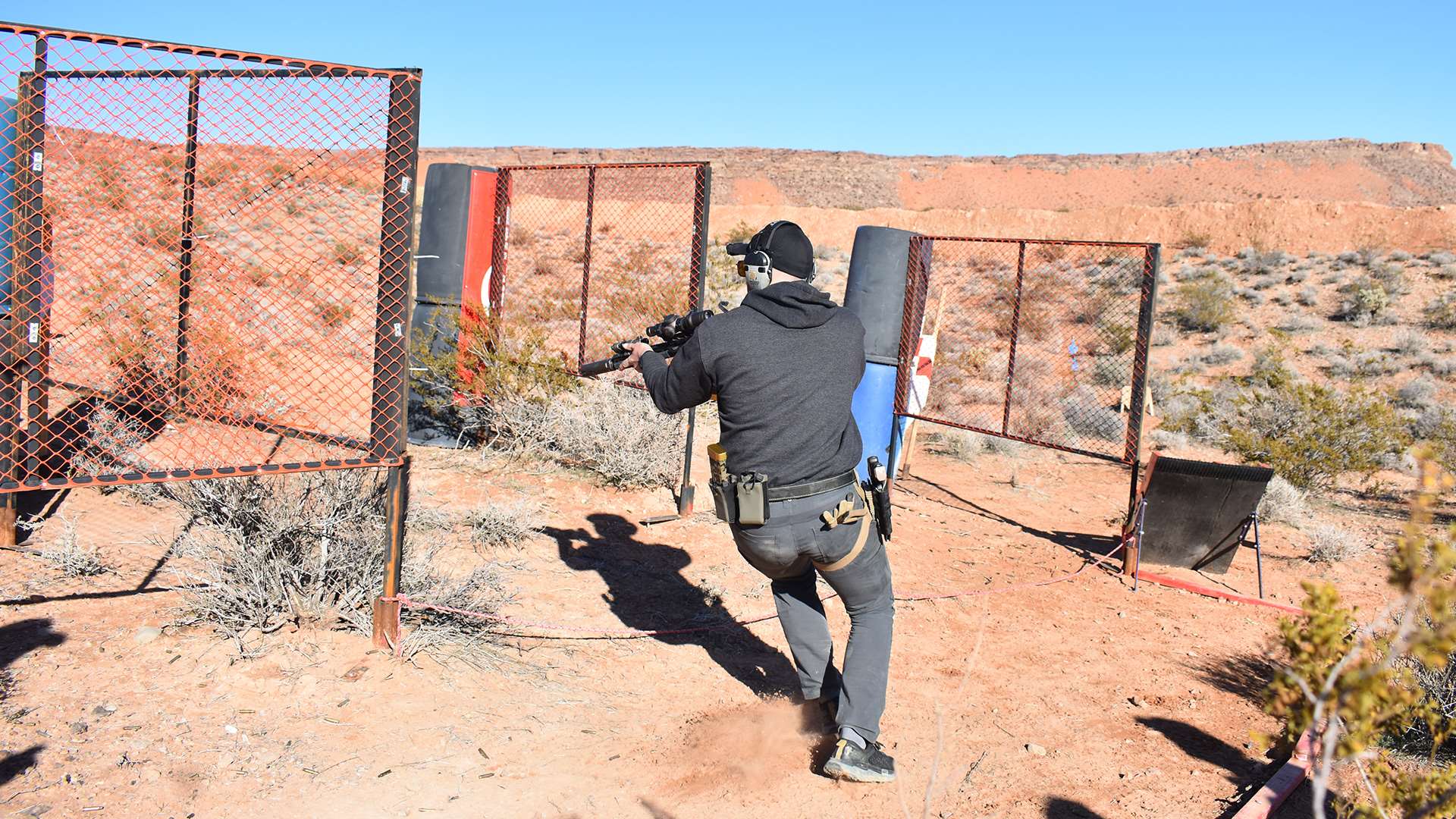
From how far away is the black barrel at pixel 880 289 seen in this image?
7492mm

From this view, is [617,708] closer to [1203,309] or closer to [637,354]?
[637,354]

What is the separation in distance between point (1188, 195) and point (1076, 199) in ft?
19.4

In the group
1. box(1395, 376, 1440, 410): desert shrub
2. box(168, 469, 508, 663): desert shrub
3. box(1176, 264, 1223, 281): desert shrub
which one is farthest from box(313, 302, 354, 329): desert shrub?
box(1176, 264, 1223, 281): desert shrub

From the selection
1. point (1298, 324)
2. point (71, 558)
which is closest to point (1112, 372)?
point (1298, 324)

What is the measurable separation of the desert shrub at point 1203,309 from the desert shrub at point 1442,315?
3.51 metres

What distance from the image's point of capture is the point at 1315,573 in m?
7.24

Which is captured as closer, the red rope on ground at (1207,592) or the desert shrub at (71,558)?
the desert shrub at (71,558)

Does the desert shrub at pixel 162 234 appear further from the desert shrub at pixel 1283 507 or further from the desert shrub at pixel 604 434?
the desert shrub at pixel 1283 507

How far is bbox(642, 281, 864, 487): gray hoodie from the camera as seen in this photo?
3482mm

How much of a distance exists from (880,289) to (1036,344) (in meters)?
14.6

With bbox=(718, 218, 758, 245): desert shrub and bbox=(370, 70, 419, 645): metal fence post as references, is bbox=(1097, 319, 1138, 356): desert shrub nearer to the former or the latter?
bbox=(718, 218, 758, 245): desert shrub

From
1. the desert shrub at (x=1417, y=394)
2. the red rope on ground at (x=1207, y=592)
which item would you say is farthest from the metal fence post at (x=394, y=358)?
the desert shrub at (x=1417, y=394)

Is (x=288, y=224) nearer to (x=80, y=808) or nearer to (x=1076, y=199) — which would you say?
(x=80, y=808)

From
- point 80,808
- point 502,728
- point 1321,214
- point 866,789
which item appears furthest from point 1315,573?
point 1321,214
